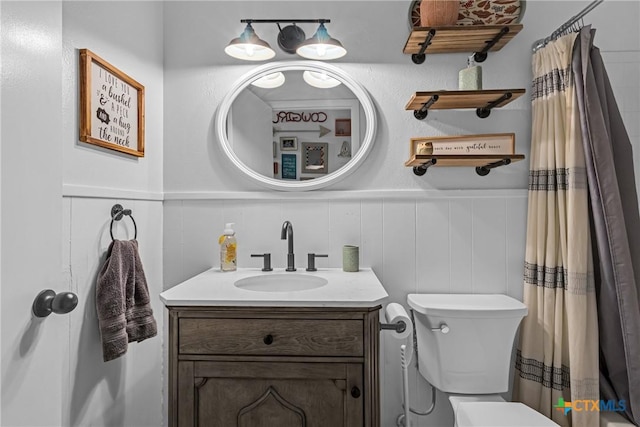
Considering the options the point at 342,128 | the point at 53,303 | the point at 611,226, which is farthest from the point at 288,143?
the point at 611,226

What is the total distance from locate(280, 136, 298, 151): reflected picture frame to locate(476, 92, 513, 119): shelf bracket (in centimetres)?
83

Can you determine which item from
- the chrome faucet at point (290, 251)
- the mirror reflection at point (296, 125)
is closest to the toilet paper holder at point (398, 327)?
the chrome faucet at point (290, 251)

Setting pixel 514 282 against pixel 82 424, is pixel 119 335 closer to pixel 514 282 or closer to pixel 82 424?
pixel 82 424

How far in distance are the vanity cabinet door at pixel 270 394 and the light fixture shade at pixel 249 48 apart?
4.25ft

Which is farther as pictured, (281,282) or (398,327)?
(281,282)

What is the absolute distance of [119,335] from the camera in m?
1.33

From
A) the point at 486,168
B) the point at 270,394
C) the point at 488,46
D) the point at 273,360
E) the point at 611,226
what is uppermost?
the point at 488,46

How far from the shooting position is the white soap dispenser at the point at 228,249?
1.77 metres

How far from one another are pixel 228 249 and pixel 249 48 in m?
0.90

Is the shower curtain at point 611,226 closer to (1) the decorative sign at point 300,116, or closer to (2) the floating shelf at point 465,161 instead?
(2) the floating shelf at point 465,161

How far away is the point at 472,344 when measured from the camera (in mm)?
1545

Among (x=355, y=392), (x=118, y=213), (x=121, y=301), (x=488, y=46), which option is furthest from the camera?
(x=488, y=46)

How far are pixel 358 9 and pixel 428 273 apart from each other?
1.24 m

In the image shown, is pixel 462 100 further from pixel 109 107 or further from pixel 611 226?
pixel 109 107
